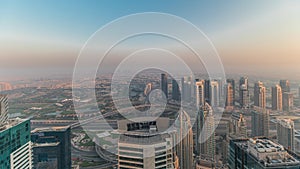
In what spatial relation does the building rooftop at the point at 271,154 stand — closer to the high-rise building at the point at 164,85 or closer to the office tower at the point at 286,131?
the office tower at the point at 286,131

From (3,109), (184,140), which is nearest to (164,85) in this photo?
(184,140)

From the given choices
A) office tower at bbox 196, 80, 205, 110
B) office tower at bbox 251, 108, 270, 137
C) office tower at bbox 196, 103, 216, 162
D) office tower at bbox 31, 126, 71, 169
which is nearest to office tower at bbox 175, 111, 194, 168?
office tower at bbox 196, 103, 216, 162

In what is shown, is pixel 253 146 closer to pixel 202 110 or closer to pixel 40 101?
pixel 202 110

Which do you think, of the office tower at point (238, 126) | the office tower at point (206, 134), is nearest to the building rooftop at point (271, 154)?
the office tower at point (206, 134)

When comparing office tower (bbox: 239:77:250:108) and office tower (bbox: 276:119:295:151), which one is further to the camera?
office tower (bbox: 239:77:250:108)

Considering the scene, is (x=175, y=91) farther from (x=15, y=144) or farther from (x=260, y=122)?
(x=260, y=122)

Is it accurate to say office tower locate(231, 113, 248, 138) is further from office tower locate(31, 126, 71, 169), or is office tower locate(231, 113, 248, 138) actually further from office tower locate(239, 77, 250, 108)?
office tower locate(31, 126, 71, 169)

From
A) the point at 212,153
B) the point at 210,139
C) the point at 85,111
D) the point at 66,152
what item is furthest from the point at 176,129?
the point at 66,152
